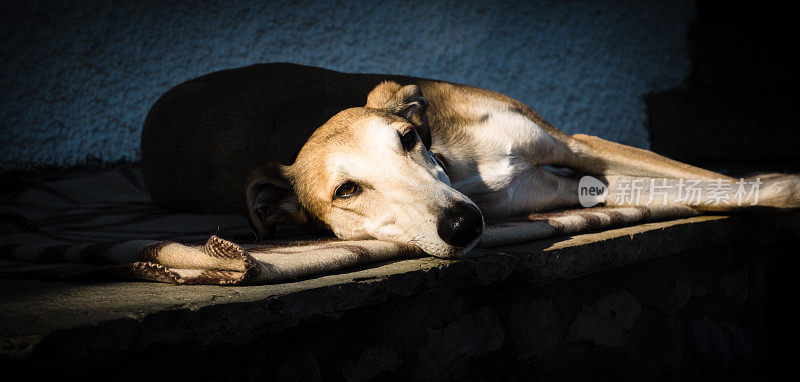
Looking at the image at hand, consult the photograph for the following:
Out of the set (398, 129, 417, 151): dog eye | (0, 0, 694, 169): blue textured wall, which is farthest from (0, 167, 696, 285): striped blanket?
(0, 0, 694, 169): blue textured wall

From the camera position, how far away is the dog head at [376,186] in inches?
53.0

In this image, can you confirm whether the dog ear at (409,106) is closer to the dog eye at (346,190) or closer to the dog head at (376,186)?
the dog head at (376,186)

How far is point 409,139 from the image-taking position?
1.63 metres

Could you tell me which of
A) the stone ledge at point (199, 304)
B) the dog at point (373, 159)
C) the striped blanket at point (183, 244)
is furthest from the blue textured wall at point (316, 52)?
the stone ledge at point (199, 304)

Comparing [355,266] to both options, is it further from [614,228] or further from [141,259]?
[614,228]

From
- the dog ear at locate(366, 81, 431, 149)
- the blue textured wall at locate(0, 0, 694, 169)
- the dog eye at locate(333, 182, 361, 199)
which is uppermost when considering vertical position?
the blue textured wall at locate(0, 0, 694, 169)

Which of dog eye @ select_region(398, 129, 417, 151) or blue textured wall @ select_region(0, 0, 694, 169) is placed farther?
blue textured wall @ select_region(0, 0, 694, 169)

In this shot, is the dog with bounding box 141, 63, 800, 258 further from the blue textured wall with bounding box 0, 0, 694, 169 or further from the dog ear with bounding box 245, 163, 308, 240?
the blue textured wall with bounding box 0, 0, 694, 169

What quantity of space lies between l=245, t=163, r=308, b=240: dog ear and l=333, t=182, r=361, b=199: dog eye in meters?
0.22

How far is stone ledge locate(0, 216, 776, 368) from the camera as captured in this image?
79 centimetres

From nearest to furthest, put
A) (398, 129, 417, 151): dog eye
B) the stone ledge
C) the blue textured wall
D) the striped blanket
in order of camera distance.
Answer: the stone ledge
the striped blanket
(398, 129, 417, 151): dog eye
the blue textured wall

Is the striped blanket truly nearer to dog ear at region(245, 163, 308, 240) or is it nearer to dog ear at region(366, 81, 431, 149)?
dog ear at region(245, 163, 308, 240)

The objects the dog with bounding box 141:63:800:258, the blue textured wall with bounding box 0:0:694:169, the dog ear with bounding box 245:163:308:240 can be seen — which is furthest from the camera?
the blue textured wall with bounding box 0:0:694:169

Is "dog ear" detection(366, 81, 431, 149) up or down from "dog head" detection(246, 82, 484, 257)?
up
